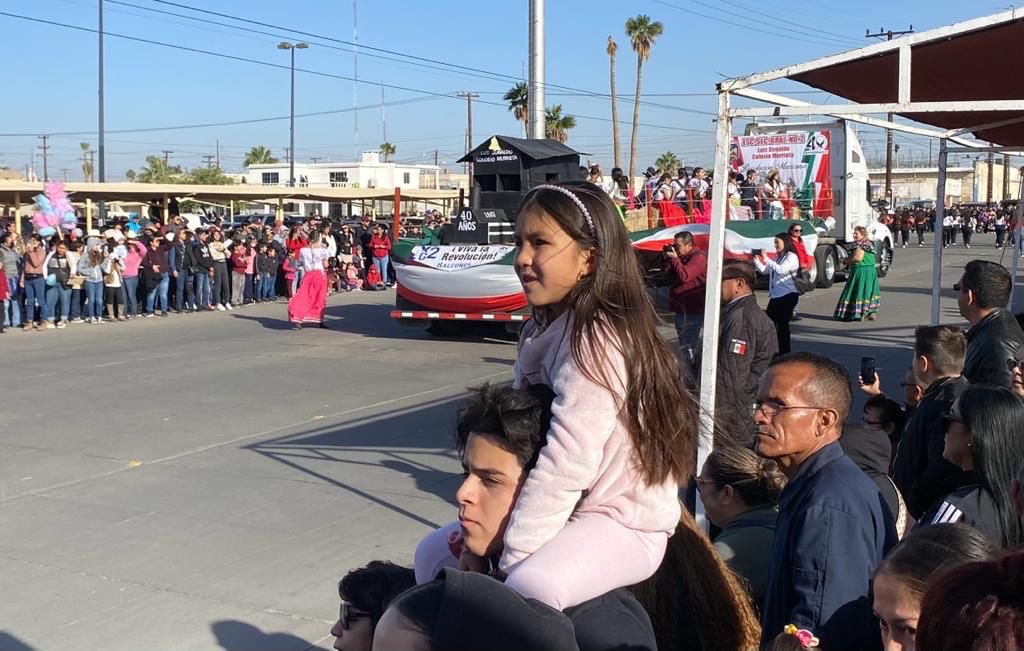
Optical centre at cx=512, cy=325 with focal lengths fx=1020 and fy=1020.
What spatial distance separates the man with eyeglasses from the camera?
253 centimetres

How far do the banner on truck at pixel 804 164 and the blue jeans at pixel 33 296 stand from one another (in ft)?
51.5

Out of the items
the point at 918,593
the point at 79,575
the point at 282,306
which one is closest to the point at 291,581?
the point at 79,575

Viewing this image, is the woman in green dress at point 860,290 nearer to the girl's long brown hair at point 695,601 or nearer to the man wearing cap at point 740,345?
the man wearing cap at point 740,345

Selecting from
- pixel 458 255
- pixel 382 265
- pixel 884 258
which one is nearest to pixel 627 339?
pixel 458 255

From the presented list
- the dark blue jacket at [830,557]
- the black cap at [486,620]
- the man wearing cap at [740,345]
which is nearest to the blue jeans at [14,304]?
the man wearing cap at [740,345]

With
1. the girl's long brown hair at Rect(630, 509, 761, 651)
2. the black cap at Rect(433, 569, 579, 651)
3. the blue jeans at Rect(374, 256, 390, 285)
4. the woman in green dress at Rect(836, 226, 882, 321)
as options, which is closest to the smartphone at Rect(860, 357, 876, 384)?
the girl's long brown hair at Rect(630, 509, 761, 651)

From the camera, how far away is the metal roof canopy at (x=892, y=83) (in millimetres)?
5473

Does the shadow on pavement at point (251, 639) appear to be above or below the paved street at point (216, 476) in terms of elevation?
below

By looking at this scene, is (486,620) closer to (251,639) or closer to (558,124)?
(251,639)

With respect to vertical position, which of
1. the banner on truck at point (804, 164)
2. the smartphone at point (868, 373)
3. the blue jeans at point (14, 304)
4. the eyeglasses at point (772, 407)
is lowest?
the blue jeans at point (14, 304)

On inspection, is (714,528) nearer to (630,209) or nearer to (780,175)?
(630,209)

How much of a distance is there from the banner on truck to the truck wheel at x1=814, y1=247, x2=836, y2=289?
1.40 metres

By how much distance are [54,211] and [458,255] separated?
1105cm

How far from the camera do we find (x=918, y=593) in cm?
199
